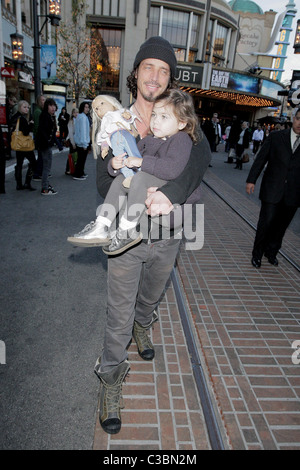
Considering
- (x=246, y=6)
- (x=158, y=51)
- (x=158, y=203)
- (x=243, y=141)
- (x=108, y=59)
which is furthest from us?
(x=246, y=6)

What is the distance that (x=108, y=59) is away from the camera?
35469mm

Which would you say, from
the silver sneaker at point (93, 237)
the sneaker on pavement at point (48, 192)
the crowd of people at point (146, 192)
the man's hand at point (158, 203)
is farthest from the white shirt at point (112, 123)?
the sneaker on pavement at point (48, 192)

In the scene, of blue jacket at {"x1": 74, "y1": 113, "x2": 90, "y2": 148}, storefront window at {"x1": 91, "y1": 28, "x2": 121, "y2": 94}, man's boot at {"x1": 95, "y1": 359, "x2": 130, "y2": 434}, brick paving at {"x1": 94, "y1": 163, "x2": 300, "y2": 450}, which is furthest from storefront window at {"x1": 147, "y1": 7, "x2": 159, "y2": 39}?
man's boot at {"x1": 95, "y1": 359, "x2": 130, "y2": 434}

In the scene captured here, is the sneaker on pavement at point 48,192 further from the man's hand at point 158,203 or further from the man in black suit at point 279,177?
the man's hand at point 158,203

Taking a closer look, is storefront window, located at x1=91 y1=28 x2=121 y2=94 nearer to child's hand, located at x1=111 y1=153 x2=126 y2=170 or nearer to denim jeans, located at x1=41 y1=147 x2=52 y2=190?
denim jeans, located at x1=41 y1=147 x2=52 y2=190

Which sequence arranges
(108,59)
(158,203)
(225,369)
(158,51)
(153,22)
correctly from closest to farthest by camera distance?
(158,203), (158,51), (225,369), (108,59), (153,22)

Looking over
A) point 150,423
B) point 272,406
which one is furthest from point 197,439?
point 272,406

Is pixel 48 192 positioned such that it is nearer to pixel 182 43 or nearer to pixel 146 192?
pixel 146 192

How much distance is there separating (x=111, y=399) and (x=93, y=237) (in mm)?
1182

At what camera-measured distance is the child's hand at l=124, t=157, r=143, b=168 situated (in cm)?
201

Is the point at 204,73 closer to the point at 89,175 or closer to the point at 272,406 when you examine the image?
the point at 89,175

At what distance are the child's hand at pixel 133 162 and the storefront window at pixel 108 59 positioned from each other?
3526cm

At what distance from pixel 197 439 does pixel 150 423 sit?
13.5 inches

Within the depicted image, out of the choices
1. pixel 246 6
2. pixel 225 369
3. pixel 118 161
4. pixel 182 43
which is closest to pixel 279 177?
pixel 225 369
